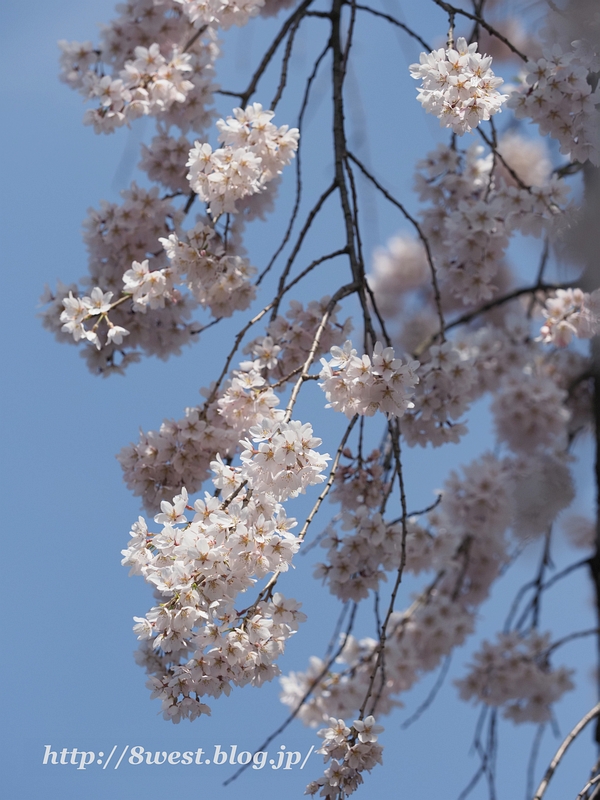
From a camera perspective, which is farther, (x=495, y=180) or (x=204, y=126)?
(x=495, y=180)

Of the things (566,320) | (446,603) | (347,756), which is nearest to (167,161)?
(566,320)

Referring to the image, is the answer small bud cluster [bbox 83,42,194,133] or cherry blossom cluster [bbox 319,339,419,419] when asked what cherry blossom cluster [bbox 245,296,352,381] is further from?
small bud cluster [bbox 83,42,194,133]

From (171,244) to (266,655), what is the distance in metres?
0.92

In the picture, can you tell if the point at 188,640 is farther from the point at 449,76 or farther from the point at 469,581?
the point at 469,581

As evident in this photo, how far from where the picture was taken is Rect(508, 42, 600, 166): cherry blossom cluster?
1559mm

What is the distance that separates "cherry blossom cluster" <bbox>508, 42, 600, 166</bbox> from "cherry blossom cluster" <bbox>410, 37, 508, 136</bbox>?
0.64ft

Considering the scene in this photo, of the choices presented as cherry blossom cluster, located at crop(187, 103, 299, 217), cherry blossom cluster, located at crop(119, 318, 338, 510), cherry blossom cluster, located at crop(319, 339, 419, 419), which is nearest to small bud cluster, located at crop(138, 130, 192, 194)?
cherry blossom cluster, located at crop(187, 103, 299, 217)

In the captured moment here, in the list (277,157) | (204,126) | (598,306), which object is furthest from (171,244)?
(598,306)

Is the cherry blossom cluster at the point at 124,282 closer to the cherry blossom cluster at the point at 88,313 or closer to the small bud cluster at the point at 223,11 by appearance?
the cherry blossom cluster at the point at 88,313

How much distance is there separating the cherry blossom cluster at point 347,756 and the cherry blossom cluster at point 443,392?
78cm

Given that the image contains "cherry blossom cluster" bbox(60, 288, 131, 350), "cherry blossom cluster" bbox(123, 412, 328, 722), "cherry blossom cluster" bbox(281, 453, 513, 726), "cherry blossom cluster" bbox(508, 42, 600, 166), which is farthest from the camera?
"cherry blossom cluster" bbox(281, 453, 513, 726)

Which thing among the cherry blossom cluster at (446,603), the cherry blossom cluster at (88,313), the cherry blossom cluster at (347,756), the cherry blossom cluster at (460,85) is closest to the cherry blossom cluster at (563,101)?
the cherry blossom cluster at (460,85)

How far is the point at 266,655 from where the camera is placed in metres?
1.25

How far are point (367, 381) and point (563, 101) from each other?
0.83 m
